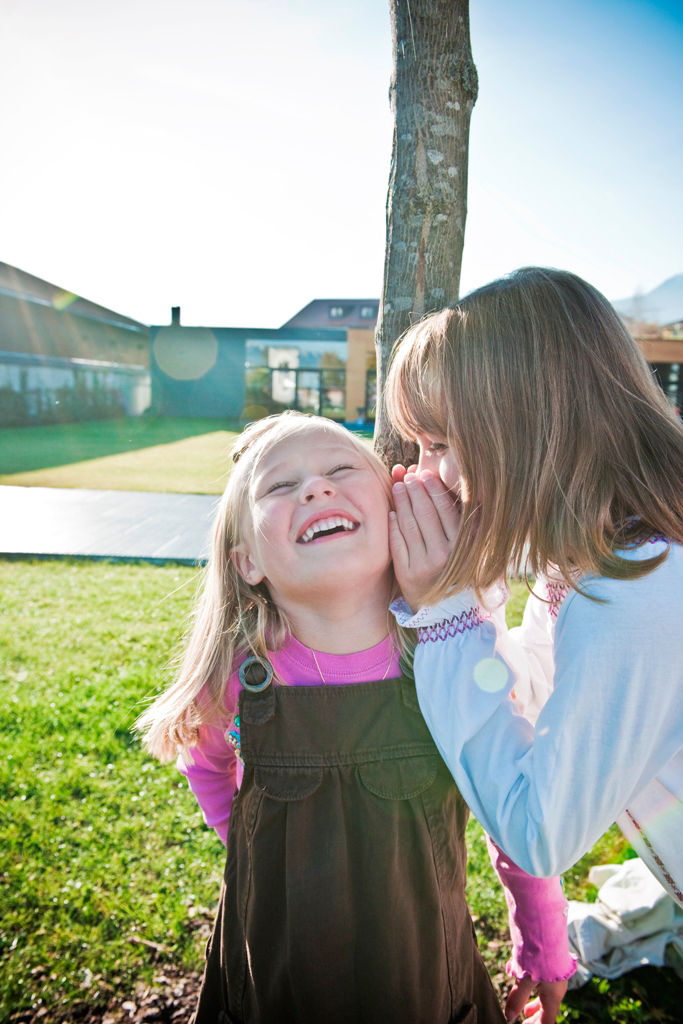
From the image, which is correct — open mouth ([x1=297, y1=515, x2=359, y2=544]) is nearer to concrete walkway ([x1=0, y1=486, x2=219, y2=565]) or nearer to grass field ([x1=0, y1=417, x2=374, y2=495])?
concrete walkway ([x1=0, y1=486, x2=219, y2=565])

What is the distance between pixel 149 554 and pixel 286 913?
5842 mm

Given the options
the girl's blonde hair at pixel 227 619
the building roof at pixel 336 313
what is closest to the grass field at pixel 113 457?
the girl's blonde hair at pixel 227 619

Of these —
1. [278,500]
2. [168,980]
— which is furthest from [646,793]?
[168,980]

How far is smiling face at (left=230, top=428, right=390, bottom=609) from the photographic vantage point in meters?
1.59

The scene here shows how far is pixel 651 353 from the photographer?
23.8 metres

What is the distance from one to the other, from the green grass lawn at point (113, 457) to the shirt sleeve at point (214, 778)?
237 inches

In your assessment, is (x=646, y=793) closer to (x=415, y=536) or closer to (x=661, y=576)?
(x=661, y=576)

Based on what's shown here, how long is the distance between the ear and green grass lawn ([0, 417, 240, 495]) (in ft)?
19.5

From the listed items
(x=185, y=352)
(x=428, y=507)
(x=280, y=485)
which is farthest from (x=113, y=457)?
(x=428, y=507)

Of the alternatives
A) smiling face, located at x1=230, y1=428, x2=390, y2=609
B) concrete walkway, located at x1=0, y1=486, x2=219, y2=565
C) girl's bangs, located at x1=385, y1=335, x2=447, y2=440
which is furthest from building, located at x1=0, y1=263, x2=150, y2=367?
girl's bangs, located at x1=385, y1=335, x2=447, y2=440

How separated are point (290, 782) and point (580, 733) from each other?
68 cm

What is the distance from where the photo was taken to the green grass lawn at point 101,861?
203 centimetres

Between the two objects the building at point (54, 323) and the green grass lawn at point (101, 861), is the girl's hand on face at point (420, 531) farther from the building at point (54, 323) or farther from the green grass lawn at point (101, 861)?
the building at point (54, 323)

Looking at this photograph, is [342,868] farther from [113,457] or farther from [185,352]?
[185,352]
